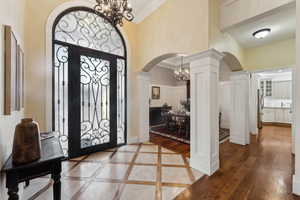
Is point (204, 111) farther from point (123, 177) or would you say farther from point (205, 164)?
point (123, 177)

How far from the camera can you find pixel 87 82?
371cm

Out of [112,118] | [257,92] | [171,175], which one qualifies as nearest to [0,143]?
[171,175]

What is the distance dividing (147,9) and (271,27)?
10.0 ft

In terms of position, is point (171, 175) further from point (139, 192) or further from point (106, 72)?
point (106, 72)

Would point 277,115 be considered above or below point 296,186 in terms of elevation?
above

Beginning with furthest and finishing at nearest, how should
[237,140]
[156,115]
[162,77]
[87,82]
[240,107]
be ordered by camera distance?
1. [162,77]
2. [156,115]
3. [237,140]
4. [240,107]
5. [87,82]

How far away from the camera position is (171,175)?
106 inches

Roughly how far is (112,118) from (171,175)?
224 centimetres

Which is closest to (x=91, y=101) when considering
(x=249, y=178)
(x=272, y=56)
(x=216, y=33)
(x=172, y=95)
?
(x=216, y=33)

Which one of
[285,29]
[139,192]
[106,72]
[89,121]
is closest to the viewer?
[139,192]

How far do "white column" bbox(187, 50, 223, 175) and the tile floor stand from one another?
0.96 ft

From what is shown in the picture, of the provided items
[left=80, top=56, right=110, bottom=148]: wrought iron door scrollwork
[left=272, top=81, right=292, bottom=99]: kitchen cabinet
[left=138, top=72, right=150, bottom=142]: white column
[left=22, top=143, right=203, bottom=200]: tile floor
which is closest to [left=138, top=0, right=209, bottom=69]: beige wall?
[left=138, top=72, right=150, bottom=142]: white column

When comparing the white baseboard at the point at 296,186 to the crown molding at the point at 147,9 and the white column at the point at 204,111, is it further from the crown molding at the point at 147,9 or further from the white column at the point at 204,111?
the crown molding at the point at 147,9

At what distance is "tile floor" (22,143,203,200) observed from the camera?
84.5 inches
